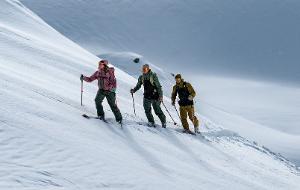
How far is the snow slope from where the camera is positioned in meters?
9.95

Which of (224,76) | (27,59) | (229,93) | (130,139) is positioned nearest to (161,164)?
(130,139)

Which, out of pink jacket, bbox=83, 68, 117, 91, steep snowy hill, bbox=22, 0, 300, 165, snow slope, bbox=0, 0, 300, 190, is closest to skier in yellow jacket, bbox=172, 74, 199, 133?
snow slope, bbox=0, 0, 300, 190

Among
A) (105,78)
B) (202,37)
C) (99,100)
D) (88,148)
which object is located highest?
(202,37)

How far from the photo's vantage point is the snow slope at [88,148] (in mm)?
9953

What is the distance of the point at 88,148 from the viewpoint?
1145 centimetres

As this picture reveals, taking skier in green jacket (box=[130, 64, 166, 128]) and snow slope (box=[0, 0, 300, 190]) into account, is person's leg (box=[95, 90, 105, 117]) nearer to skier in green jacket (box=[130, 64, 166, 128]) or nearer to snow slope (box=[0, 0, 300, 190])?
snow slope (box=[0, 0, 300, 190])

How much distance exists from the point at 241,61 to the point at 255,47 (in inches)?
220

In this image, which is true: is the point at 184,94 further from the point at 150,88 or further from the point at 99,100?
the point at 99,100

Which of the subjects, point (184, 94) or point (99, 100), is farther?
point (184, 94)

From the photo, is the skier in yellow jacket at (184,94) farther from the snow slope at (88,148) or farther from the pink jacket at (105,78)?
the pink jacket at (105,78)

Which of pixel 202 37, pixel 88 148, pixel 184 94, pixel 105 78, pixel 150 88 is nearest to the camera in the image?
pixel 88 148

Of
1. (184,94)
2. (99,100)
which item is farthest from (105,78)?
(184,94)

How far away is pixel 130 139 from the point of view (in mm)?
13898

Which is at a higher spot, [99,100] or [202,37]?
[202,37]
